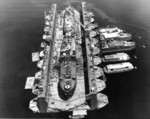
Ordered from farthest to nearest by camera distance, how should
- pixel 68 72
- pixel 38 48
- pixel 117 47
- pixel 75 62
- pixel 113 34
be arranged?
pixel 113 34
pixel 38 48
pixel 117 47
pixel 75 62
pixel 68 72

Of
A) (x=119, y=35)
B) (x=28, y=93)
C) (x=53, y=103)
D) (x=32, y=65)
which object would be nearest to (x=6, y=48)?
(x=32, y=65)

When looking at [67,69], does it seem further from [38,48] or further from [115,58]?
[38,48]

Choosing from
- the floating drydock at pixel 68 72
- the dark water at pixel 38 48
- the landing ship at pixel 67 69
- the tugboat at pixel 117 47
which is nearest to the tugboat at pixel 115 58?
the floating drydock at pixel 68 72

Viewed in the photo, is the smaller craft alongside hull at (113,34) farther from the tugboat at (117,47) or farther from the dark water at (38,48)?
the tugboat at (117,47)

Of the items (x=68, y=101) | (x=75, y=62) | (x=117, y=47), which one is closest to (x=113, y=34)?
(x=117, y=47)

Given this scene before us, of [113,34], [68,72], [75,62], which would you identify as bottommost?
[68,72]

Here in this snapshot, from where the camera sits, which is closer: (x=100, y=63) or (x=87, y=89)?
(x=87, y=89)

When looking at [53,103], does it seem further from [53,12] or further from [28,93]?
[53,12]

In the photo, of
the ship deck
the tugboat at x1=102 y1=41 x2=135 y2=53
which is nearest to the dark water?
the tugboat at x1=102 y1=41 x2=135 y2=53

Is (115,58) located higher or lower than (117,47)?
lower
